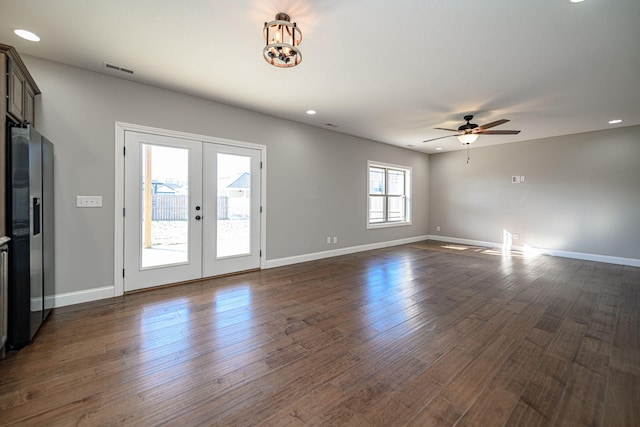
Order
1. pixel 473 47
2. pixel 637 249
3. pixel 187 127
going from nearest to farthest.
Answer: pixel 473 47 < pixel 187 127 < pixel 637 249

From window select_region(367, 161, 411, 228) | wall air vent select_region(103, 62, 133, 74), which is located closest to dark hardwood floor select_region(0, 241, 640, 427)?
wall air vent select_region(103, 62, 133, 74)

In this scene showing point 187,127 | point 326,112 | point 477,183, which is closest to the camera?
point 187,127

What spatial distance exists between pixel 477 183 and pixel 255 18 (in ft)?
23.4

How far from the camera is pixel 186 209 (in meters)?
3.83

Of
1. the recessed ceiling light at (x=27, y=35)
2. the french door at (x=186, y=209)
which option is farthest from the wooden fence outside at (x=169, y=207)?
the recessed ceiling light at (x=27, y=35)

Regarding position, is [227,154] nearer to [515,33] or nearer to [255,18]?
[255,18]

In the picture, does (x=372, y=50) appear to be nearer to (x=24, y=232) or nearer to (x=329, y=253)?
(x=24, y=232)

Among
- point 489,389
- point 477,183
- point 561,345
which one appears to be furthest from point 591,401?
point 477,183

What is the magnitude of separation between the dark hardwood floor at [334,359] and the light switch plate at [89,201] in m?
1.17

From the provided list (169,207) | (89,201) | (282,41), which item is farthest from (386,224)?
(89,201)

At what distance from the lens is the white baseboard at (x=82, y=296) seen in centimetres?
300

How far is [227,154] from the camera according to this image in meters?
4.23

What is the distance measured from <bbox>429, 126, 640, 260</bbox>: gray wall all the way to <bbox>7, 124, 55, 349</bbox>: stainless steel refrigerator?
336 inches

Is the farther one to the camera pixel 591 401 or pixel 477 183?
pixel 477 183
